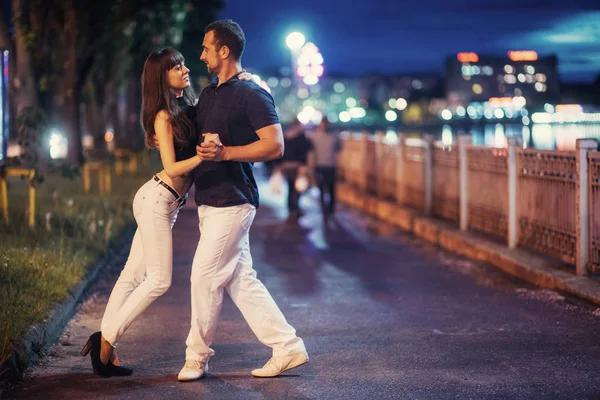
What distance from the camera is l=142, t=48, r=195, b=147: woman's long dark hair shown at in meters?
5.89

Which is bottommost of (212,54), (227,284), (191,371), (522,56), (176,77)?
(191,371)

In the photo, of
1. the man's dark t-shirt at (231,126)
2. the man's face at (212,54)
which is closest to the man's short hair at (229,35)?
the man's face at (212,54)

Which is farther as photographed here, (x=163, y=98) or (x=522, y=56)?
(x=522, y=56)

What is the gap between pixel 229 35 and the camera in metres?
5.79

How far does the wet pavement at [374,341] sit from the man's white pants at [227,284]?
0.87 ft

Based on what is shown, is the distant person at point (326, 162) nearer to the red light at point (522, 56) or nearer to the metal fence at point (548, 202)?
the metal fence at point (548, 202)

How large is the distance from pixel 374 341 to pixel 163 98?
2578 mm

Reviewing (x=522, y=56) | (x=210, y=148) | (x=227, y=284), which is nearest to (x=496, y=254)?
(x=227, y=284)

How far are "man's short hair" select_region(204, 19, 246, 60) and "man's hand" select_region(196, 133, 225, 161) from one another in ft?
2.07

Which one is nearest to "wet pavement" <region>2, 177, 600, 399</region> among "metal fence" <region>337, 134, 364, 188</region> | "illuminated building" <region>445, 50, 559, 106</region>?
"metal fence" <region>337, 134, 364, 188</region>

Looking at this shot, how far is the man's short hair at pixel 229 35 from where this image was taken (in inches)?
228

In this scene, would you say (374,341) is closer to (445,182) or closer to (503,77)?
(445,182)

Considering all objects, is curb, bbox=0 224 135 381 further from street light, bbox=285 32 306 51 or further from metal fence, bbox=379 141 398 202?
street light, bbox=285 32 306 51

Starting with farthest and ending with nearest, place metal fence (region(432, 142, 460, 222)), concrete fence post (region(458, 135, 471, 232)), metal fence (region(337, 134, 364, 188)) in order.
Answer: metal fence (region(337, 134, 364, 188))
metal fence (region(432, 142, 460, 222))
concrete fence post (region(458, 135, 471, 232))
